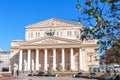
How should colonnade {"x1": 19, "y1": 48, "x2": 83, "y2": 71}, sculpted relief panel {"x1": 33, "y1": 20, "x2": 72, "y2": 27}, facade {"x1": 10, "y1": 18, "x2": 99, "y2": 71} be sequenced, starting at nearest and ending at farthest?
1. facade {"x1": 10, "y1": 18, "x2": 99, "y2": 71}
2. colonnade {"x1": 19, "y1": 48, "x2": 83, "y2": 71}
3. sculpted relief panel {"x1": 33, "y1": 20, "x2": 72, "y2": 27}

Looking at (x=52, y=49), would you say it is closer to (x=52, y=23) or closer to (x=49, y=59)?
(x=49, y=59)

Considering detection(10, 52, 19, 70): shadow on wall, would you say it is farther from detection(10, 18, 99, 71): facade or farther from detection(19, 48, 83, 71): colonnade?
detection(19, 48, 83, 71): colonnade

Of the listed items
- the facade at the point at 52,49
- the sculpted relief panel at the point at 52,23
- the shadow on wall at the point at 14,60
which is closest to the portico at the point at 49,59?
the facade at the point at 52,49

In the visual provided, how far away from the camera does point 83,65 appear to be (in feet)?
332

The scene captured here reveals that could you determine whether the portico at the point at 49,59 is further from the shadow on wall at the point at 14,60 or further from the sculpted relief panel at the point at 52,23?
the sculpted relief panel at the point at 52,23

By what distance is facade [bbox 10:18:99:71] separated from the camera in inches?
3848

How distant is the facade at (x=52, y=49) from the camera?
321 feet

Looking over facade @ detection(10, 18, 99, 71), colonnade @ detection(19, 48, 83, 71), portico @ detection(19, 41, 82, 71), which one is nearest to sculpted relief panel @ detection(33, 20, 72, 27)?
facade @ detection(10, 18, 99, 71)

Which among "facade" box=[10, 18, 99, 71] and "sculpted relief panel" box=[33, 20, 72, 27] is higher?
"sculpted relief panel" box=[33, 20, 72, 27]

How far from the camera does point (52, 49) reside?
99812 mm

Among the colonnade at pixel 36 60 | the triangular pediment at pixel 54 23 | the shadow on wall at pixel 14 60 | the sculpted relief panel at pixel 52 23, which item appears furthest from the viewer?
the shadow on wall at pixel 14 60

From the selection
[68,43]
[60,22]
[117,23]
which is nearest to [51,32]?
[60,22]

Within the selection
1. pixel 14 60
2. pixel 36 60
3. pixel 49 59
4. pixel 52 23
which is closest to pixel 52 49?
pixel 49 59

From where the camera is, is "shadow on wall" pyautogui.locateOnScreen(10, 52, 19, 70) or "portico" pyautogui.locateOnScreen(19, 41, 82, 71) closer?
"portico" pyautogui.locateOnScreen(19, 41, 82, 71)
